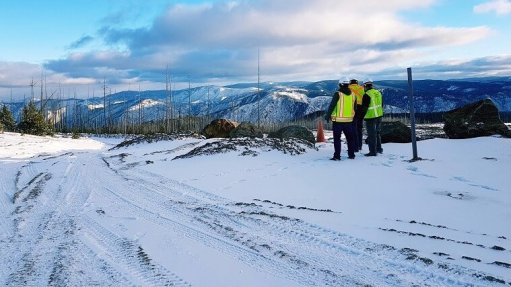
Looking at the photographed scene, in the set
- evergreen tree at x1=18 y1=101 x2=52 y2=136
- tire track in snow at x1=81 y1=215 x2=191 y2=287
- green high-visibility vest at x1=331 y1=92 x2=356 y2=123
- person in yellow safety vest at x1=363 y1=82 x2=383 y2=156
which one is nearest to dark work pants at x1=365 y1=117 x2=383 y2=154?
person in yellow safety vest at x1=363 y1=82 x2=383 y2=156

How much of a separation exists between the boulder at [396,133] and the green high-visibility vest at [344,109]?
4852 mm

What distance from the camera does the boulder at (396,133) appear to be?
15188 millimetres

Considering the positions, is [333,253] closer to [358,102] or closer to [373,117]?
[373,117]

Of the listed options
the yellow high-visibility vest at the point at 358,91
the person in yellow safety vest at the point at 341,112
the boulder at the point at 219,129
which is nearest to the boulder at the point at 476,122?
the yellow high-visibility vest at the point at 358,91

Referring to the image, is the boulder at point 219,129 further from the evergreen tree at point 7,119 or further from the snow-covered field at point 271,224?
the evergreen tree at point 7,119

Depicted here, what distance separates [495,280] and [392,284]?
2.92 ft

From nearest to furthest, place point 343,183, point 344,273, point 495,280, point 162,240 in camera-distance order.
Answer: point 495,280 → point 344,273 → point 162,240 → point 343,183

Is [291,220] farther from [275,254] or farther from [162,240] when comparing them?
[162,240]

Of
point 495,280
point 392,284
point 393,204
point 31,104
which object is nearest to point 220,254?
point 392,284

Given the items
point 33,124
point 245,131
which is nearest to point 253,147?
point 245,131

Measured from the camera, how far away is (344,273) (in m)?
4.09

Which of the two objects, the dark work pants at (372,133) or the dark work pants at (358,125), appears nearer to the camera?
the dark work pants at (372,133)

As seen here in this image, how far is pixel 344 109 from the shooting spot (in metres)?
11.1

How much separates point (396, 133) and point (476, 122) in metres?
2.61
